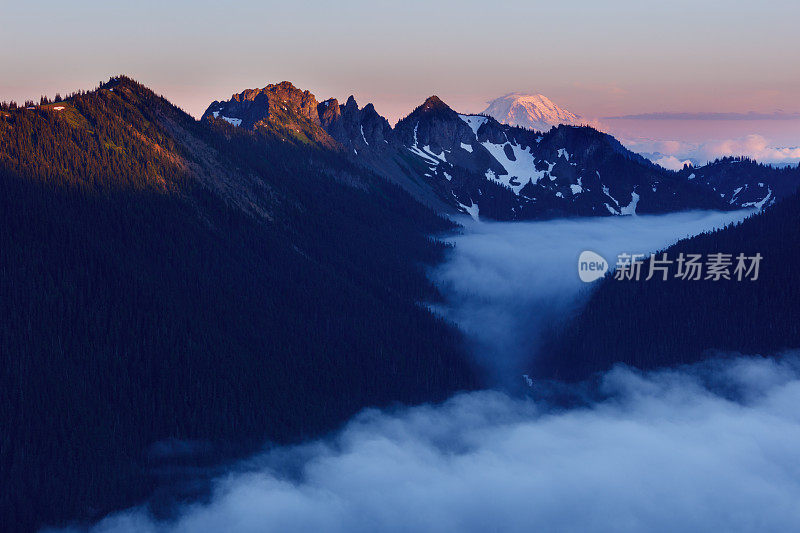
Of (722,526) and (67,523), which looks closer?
(67,523)

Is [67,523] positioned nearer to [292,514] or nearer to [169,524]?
[169,524]

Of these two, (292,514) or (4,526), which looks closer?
(4,526)

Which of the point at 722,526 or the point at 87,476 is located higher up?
the point at 87,476

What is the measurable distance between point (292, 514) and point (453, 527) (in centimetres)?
4163

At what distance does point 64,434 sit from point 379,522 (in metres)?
84.8

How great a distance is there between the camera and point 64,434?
653 ft

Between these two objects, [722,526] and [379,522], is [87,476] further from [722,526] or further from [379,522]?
[722,526]

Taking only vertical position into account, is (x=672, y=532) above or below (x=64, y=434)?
below

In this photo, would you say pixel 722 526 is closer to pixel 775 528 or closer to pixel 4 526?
pixel 775 528

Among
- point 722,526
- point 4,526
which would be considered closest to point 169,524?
point 4,526

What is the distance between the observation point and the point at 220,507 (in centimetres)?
19525

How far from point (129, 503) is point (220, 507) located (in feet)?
72.7

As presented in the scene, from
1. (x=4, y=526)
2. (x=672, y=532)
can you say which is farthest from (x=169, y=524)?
(x=672, y=532)

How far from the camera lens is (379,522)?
200 meters
